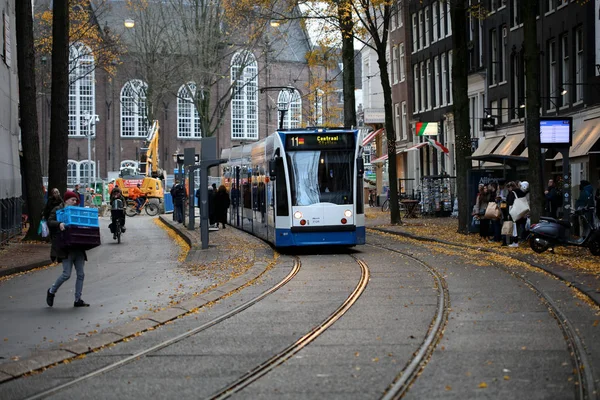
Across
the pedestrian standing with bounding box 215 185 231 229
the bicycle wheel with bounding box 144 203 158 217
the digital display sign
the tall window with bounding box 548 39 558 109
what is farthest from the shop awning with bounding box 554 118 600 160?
the bicycle wheel with bounding box 144 203 158 217

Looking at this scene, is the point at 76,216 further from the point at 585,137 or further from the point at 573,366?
the point at 585,137

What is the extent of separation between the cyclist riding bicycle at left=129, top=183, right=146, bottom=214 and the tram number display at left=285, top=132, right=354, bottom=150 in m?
37.3

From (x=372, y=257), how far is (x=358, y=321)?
11483 millimetres

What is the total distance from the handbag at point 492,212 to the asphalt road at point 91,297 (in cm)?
813

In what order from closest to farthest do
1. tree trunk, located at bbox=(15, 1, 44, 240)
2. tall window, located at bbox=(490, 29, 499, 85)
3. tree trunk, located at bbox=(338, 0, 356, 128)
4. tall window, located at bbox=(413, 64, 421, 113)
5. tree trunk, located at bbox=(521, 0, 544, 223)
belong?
tree trunk, located at bbox=(521, 0, 544, 223), tree trunk, located at bbox=(15, 1, 44, 240), tree trunk, located at bbox=(338, 0, 356, 128), tall window, located at bbox=(490, 29, 499, 85), tall window, located at bbox=(413, 64, 421, 113)

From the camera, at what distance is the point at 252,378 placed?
933 cm

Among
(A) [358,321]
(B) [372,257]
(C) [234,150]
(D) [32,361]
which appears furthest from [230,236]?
(D) [32,361]

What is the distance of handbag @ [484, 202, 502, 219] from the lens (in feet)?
92.6

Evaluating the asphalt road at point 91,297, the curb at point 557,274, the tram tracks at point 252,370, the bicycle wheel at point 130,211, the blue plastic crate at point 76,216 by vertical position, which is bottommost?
the asphalt road at point 91,297

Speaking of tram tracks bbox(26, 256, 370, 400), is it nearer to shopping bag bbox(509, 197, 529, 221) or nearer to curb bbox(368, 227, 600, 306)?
curb bbox(368, 227, 600, 306)

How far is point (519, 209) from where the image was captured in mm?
26750

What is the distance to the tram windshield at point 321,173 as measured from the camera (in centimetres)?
2591

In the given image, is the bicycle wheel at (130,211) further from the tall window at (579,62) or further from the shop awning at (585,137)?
the shop awning at (585,137)

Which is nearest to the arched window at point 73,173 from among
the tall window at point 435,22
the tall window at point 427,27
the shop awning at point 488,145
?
the tall window at point 427,27
